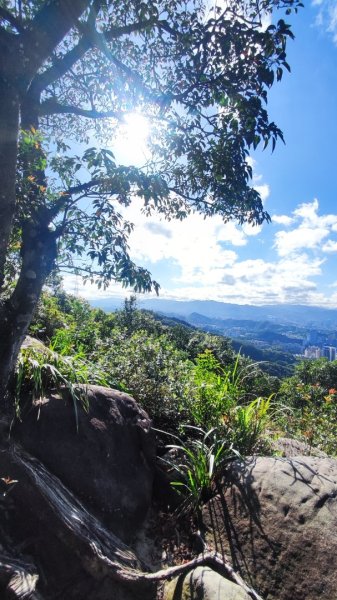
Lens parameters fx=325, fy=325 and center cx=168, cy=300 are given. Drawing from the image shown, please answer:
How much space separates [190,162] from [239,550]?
510 cm

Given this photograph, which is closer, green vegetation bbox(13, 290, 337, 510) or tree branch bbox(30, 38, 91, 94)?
tree branch bbox(30, 38, 91, 94)

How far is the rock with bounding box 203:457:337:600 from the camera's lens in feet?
11.3

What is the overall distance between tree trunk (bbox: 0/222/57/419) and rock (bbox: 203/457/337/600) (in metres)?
3.05

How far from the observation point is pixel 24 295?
380cm

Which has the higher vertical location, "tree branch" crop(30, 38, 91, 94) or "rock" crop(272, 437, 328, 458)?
"tree branch" crop(30, 38, 91, 94)

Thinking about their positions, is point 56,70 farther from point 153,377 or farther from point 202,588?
point 202,588

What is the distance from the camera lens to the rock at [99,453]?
3.91 meters

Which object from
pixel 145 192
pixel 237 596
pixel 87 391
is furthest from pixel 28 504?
pixel 145 192

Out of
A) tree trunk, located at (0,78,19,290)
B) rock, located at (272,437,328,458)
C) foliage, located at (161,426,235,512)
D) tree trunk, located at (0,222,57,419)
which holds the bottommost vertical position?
rock, located at (272,437,328,458)

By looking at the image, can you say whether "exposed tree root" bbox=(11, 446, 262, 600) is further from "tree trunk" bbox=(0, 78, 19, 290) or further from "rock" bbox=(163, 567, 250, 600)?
"tree trunk" bbox=(0, 78, 19, 290)

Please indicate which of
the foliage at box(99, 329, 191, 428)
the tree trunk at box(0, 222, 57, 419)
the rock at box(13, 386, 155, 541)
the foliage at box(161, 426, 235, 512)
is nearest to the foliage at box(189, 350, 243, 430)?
the foliage at box(99, 329, 191, 428)

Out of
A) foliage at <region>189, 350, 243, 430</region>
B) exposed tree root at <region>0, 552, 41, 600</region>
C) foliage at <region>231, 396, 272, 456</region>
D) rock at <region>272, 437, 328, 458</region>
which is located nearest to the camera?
exposed tree root at <region>0, 552, 41, 600</region>

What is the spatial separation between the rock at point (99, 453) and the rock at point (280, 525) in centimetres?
100

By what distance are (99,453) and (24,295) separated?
87.7 inches
